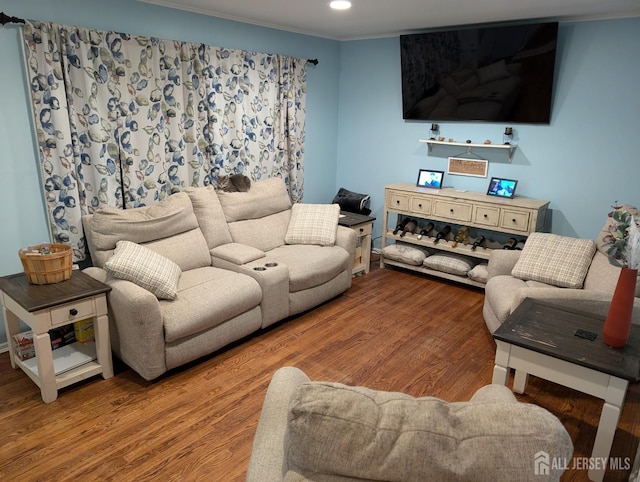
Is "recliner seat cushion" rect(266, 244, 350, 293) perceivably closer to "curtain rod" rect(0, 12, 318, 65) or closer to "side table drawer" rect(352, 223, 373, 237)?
"side table drawer" rect(352, 223, 373, 237)

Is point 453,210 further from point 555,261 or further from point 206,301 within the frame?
point 206,301

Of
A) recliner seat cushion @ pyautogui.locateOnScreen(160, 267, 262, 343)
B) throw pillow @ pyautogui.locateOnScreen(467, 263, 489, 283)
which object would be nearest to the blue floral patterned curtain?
recliner seat cushion @ pyautogui.locateOnScreen(160, 267, 262, 343)

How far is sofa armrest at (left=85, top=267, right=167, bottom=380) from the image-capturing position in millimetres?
2635

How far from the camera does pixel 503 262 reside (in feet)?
11.8

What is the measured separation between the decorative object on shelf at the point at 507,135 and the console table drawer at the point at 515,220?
2.33ft

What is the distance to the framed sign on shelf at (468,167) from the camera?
448 centimetres

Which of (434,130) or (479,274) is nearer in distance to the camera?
(479,274)

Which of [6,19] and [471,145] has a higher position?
[6,19]

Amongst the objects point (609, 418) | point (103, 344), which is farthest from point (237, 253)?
point (609, 418)

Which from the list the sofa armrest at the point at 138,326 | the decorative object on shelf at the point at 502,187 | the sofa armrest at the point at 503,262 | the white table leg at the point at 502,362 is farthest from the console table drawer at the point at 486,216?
the sofa armrest at the point at 138,326

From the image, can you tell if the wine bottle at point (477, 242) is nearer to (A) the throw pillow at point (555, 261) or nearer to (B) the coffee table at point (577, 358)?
(A) the throw pillow at point (555, 261)

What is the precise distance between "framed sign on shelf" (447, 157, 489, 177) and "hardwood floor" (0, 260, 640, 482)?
1.42 m

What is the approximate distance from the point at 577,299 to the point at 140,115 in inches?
129

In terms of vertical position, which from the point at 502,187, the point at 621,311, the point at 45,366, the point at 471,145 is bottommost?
the point at 45,366
